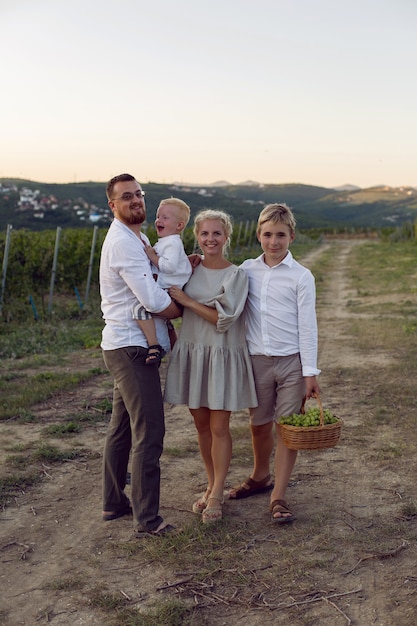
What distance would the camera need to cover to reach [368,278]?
19.2 m

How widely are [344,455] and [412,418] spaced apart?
108 cm

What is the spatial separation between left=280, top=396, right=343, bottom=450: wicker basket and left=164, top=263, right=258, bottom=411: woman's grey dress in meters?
0.30

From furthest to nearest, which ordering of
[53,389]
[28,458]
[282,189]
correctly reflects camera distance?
[282,189] → [53,389] → [28,458]

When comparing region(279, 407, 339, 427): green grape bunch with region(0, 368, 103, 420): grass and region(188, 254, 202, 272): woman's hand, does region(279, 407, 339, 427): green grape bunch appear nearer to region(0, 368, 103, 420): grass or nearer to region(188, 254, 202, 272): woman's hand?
region(188, 254, 202, 272): woman's hand

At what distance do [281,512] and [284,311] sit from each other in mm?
1082

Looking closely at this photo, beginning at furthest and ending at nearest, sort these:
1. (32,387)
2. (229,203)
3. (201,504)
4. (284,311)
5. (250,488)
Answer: (229,203) → (32,387) → (250,488) → (201,504) → (284,311)

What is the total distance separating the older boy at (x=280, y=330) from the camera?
381 centimetres

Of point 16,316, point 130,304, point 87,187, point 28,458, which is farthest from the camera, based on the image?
point 87,187

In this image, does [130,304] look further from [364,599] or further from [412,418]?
[412,418]

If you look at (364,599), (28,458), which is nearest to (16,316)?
(28,458)

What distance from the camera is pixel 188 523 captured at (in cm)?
388

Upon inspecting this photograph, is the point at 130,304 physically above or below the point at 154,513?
above

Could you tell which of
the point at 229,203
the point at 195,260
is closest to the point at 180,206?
the point at 195,260

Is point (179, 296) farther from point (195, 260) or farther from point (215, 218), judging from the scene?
point (215, 218)
